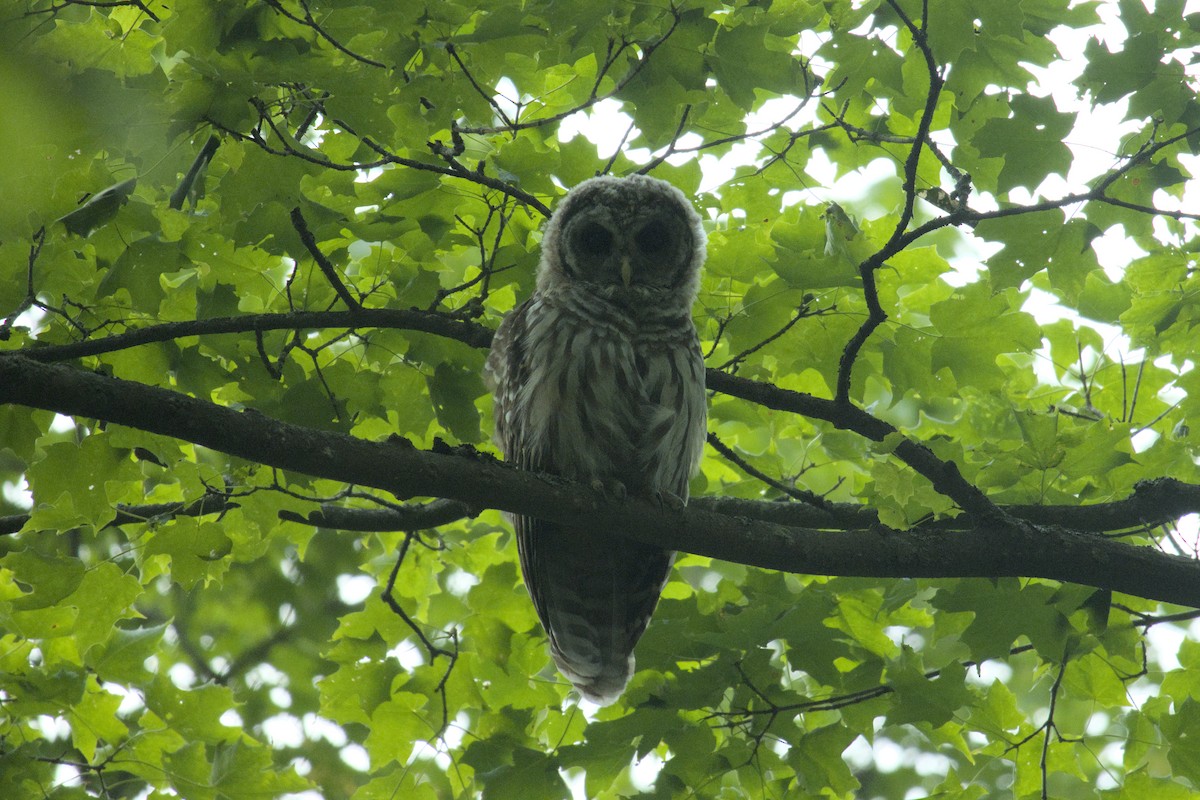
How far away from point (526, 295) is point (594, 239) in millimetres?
361

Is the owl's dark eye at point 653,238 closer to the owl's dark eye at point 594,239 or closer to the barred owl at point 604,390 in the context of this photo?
the barred owl at point 604,390

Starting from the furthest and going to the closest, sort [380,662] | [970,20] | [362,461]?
[380,662], [970,20], [362,461]

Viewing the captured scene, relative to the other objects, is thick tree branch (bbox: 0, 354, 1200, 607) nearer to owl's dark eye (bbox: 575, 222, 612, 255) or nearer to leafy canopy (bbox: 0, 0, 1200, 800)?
leafy canopy (bbox: 0, 0, 1200, 800)

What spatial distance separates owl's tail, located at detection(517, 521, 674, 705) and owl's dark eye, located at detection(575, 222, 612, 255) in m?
1.11

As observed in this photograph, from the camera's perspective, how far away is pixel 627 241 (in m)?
4.25

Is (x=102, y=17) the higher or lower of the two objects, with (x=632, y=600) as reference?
higher

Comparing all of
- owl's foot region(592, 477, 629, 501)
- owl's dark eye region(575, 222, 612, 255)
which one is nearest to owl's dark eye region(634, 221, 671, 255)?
owl's dark eye region(575, 222, 612, 255)

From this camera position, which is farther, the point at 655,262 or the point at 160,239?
the point at 655,262

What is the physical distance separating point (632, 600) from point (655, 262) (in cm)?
134

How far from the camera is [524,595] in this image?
4.20 metres

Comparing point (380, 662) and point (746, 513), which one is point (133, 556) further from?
point (746, 513)

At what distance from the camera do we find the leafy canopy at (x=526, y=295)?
284 cm

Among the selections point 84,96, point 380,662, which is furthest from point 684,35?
point 380,662

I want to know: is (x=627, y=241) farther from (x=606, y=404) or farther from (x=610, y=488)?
(x=610, y=488)
